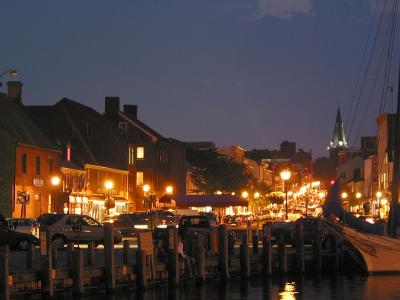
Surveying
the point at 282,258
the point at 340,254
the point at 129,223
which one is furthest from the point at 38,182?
the point at 282,258

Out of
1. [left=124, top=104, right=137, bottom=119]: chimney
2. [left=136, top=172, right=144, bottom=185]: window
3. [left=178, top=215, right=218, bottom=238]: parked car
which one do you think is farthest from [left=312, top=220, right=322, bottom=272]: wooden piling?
[left=124, top=104, right=137, bottom=119]: chimney

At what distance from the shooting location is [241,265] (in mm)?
42469

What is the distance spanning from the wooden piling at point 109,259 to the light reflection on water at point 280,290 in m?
0.45

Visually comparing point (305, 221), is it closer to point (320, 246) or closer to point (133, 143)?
point (320, 246)

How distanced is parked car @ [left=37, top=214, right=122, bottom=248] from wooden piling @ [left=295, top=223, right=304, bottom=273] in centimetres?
1122

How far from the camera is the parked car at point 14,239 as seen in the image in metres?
47.8

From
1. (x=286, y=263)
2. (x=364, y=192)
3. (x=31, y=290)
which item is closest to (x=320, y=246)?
(x=286, y=263)

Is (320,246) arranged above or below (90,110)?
below

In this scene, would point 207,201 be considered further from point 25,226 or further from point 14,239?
point 14,239

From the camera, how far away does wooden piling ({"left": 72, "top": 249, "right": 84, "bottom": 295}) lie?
107 ft

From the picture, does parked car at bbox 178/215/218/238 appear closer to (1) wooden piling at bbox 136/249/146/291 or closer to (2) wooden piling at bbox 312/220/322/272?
(2) wooden piling at bbox 312/220/322/272

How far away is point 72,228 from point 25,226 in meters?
5.58

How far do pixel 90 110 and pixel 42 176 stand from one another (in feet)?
84.8

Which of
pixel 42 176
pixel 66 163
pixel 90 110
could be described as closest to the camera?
pixel 42 176
